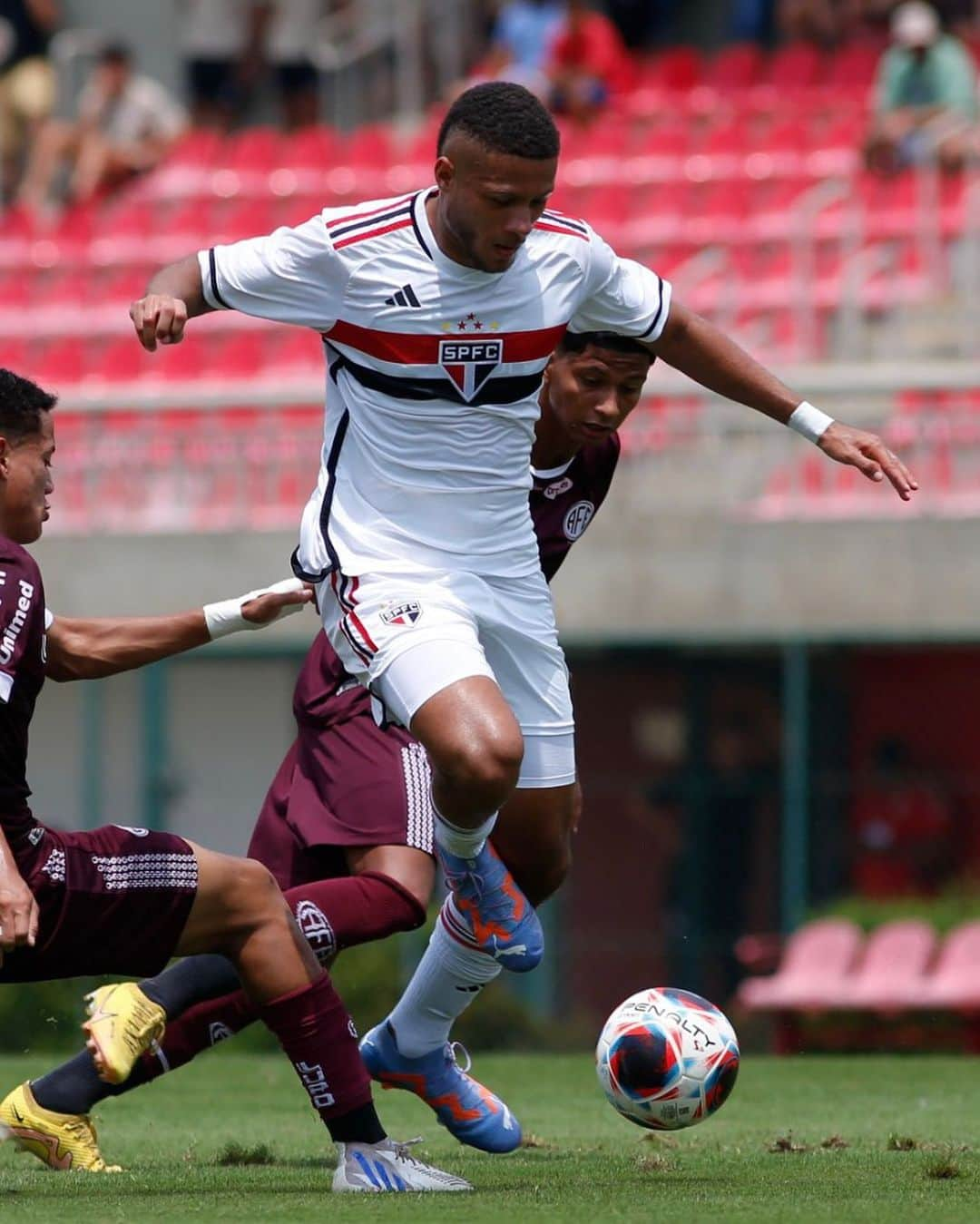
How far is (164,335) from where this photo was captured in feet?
19.2

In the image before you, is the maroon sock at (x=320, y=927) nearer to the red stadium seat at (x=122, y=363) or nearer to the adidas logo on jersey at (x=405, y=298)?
the adidas logo on jersey at (x=405, y=298)

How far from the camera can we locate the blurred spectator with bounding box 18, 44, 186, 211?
2120cm

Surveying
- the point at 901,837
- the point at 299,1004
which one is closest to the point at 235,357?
the point at 901,837

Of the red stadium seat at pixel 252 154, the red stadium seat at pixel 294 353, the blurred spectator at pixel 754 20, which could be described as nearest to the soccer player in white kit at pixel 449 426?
the red stadium seat at pixel 294 353

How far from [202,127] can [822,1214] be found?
63.4 feet

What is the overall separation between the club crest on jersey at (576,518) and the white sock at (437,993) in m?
1.26

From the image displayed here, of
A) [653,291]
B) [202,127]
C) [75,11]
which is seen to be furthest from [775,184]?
[653,291]

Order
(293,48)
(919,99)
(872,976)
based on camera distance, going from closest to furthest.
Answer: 1. (872,976)
2. (919,99)
3. (293,48)

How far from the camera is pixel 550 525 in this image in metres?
7.32

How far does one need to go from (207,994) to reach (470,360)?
5.88 ft

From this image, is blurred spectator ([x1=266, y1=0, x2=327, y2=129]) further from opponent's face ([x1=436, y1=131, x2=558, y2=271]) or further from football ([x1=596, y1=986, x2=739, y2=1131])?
football ([x1=596, y1=986, x2=739, y2=1131])

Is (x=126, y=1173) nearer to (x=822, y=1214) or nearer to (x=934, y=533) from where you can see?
(x=822, y=1214)

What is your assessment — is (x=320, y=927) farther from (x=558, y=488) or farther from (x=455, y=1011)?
(x=558, y=488)

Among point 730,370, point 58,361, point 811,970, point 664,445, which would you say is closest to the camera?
point 730,370
